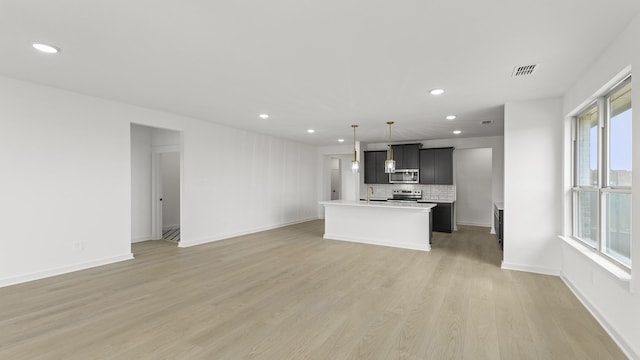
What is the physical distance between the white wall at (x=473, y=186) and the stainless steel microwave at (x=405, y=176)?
5.31 ft

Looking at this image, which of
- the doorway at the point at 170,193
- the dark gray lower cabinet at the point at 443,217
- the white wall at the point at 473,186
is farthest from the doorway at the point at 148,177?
the white wall at the point at 473,186

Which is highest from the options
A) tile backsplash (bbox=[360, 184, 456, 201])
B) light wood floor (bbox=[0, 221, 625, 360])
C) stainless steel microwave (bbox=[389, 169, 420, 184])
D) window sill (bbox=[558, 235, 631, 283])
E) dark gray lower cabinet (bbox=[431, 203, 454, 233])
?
stainless steel microwave (bbox=[389, 169, 420, 184])

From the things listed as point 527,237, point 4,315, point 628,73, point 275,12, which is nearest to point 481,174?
point 527,237

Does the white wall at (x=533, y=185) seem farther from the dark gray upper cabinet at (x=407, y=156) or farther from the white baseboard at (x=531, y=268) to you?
the dark gray upper cabinet at (x=407, y=156)

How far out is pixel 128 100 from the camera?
184 inches

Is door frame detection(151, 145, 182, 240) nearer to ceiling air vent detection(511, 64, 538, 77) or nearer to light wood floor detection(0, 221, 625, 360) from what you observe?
light wood floor detection(0, 221, 625, 360)

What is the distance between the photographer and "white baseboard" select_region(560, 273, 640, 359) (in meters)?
2.27

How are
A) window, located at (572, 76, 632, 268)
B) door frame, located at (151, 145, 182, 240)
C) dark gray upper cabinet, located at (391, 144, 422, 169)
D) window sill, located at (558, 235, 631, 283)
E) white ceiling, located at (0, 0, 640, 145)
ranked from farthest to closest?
1. dark gray upper cabinet, located at (391, 144, 422, 169)
2. door frame, located at (151, 145, 182, 240)
3. window, located at (572, 76, 632, 268)
4. window sill, located at (558, 235, 631, 283)
5. white ceiling, located at (0, 0, 640, 145)

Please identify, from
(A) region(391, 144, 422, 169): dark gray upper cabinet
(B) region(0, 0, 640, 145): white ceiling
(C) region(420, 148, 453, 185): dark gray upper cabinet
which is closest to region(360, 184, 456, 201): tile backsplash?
(C) region(420, 148, 453, 185): dark gray upper cabinet

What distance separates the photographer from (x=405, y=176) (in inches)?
340

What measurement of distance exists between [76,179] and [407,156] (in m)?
7.43

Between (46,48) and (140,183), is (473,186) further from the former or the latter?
(46,48)

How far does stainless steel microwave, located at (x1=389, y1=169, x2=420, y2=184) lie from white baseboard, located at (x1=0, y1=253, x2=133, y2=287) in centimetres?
677

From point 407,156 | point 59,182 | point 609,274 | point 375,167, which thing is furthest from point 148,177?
point 609,274
